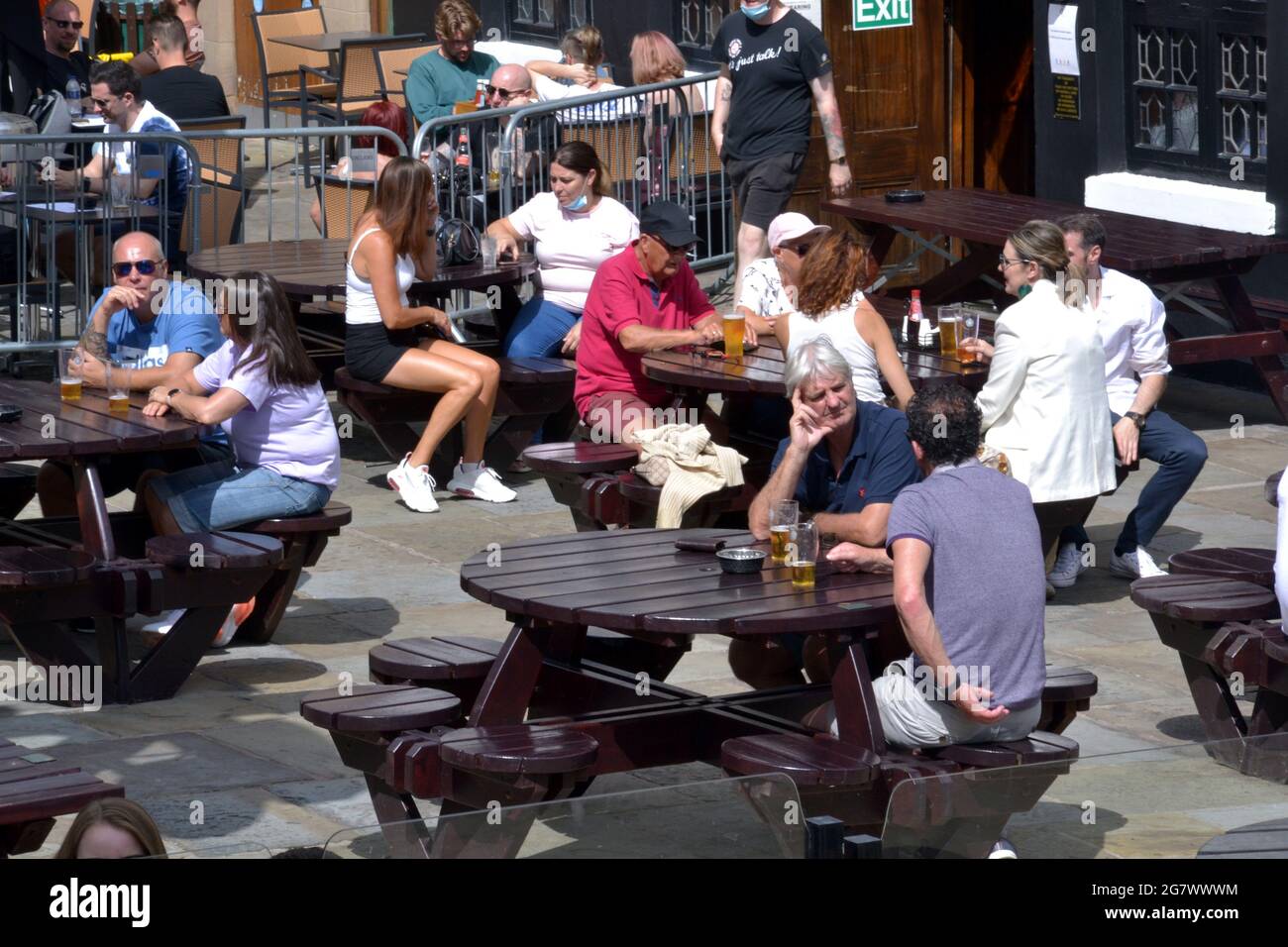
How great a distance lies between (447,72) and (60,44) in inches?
102

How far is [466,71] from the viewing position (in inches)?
539

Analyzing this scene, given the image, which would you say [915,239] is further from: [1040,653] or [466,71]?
[1040,653]

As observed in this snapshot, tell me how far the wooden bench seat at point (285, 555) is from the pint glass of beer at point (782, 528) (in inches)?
84.1

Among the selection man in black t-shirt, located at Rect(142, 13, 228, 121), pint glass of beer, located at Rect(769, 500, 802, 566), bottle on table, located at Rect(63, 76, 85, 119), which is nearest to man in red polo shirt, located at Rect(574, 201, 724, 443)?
pint glass of beer, located at Rect(769, 500, 802, 566)

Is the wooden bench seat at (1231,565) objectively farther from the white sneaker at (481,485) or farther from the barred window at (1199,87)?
the barred window at (1199,87)

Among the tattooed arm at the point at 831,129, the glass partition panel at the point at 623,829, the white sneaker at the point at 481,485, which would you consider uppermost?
the tattooed arm at the point at 831,129

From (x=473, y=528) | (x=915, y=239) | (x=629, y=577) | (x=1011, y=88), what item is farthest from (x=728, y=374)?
(x=1011, y=88)

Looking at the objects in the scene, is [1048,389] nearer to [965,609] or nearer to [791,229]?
[791,229]

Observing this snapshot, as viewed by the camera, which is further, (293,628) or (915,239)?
(915,239)

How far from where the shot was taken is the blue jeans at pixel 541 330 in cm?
998

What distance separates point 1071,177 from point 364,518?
17.1 ft

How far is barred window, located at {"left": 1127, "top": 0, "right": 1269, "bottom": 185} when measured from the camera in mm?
11117

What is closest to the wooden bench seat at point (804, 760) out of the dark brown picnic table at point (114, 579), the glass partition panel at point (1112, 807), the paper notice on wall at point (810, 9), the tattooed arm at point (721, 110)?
the glass partition panel at point (1112, 807)

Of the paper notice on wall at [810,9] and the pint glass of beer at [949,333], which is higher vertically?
the paper notice on wall at [810,9]
